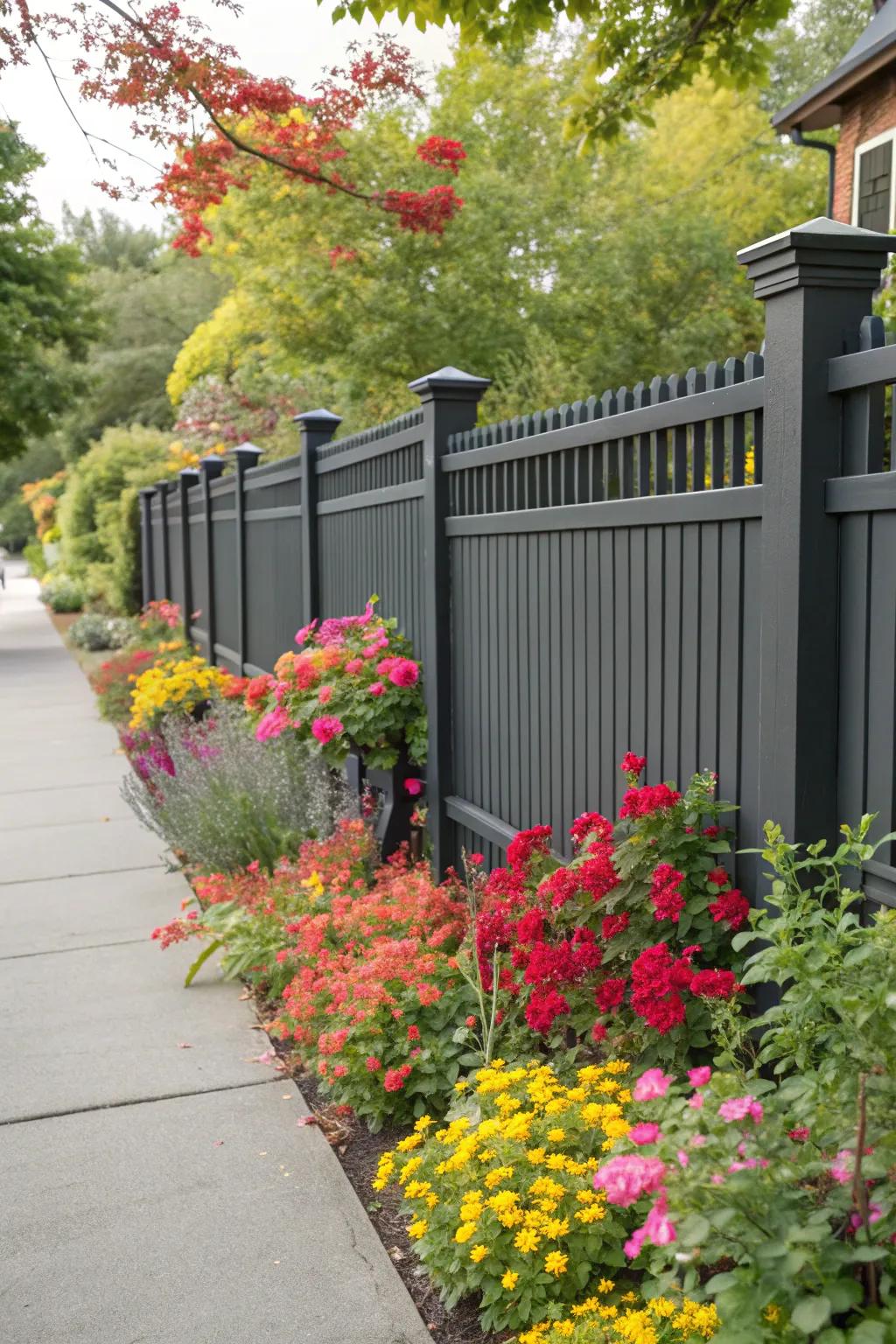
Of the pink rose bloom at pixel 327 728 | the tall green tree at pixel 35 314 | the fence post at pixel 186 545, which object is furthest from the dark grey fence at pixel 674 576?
the tall green tree at pixel 35 314

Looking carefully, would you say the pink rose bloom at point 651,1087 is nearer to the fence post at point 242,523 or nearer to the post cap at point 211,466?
the fence post at point 242,523

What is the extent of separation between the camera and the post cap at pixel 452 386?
5.04 metres

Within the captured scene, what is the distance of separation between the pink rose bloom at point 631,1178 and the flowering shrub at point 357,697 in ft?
11.8

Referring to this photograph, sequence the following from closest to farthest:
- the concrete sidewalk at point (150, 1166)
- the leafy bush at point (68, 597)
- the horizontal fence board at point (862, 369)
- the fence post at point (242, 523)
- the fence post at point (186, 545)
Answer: the horizontal fence board at point (862, 369) → the concrete sidewalk at point (150, 1166) → the fence post at point (242, 523) → the fence post at point (186, 545) → the leafy bush at point (68, 597)

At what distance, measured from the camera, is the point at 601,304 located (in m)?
21.8

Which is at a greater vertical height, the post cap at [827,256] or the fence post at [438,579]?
the post cap at [827,256]

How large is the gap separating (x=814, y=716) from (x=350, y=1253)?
167 centimetres

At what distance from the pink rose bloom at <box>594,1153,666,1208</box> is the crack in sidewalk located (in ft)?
7.29

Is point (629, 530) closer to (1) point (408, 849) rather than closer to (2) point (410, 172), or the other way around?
(1) point (408, 849)

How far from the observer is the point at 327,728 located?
5.48 metres

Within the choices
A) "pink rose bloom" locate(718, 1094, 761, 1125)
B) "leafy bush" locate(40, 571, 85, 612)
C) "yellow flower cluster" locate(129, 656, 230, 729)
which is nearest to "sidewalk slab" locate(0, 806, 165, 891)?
"yellow flower cluster" locate(129, 656, 230, 729)

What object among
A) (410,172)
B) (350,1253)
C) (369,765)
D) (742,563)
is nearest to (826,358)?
(742,563)

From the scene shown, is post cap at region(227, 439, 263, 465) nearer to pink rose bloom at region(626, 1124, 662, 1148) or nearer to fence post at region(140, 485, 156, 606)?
fence post at region(140, 485, 156, 606)

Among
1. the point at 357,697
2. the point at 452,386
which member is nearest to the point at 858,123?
the point at 452,386
